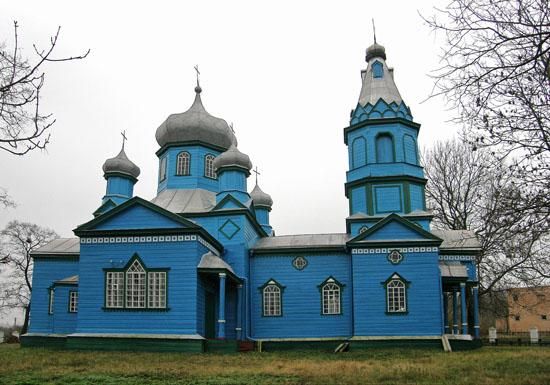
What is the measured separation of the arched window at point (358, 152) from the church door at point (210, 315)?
8559 mm

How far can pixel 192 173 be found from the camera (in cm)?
2597

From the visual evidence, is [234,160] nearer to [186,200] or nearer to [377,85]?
[186,200]

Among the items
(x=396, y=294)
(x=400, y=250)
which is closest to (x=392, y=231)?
(x=400, y=250)

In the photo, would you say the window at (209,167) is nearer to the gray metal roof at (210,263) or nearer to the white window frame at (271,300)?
the white window frame at (271,300)

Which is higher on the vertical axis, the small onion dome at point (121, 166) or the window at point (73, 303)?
the small onion dome at point (121, 166)

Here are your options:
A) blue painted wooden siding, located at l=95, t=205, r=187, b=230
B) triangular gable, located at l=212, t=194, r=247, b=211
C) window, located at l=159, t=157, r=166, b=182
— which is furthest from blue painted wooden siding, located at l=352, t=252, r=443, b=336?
window, located at l=159, t=157, r=166, b=182

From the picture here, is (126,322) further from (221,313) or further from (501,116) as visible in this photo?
(501,116)

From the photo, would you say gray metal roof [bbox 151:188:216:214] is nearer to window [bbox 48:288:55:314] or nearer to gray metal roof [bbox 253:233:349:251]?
gray metal roof [bbox 253:233:349:251]

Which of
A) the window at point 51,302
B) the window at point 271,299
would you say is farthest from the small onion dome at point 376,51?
the window at point 51,302

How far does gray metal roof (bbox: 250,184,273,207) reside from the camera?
33.0 m

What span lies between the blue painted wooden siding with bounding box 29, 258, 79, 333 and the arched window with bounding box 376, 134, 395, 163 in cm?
1447

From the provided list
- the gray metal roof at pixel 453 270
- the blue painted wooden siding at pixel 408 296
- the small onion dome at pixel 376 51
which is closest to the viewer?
the blue painted wooden siding at pixel 408 296

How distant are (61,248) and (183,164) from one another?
6.88m

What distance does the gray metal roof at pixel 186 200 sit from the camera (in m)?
23.9
